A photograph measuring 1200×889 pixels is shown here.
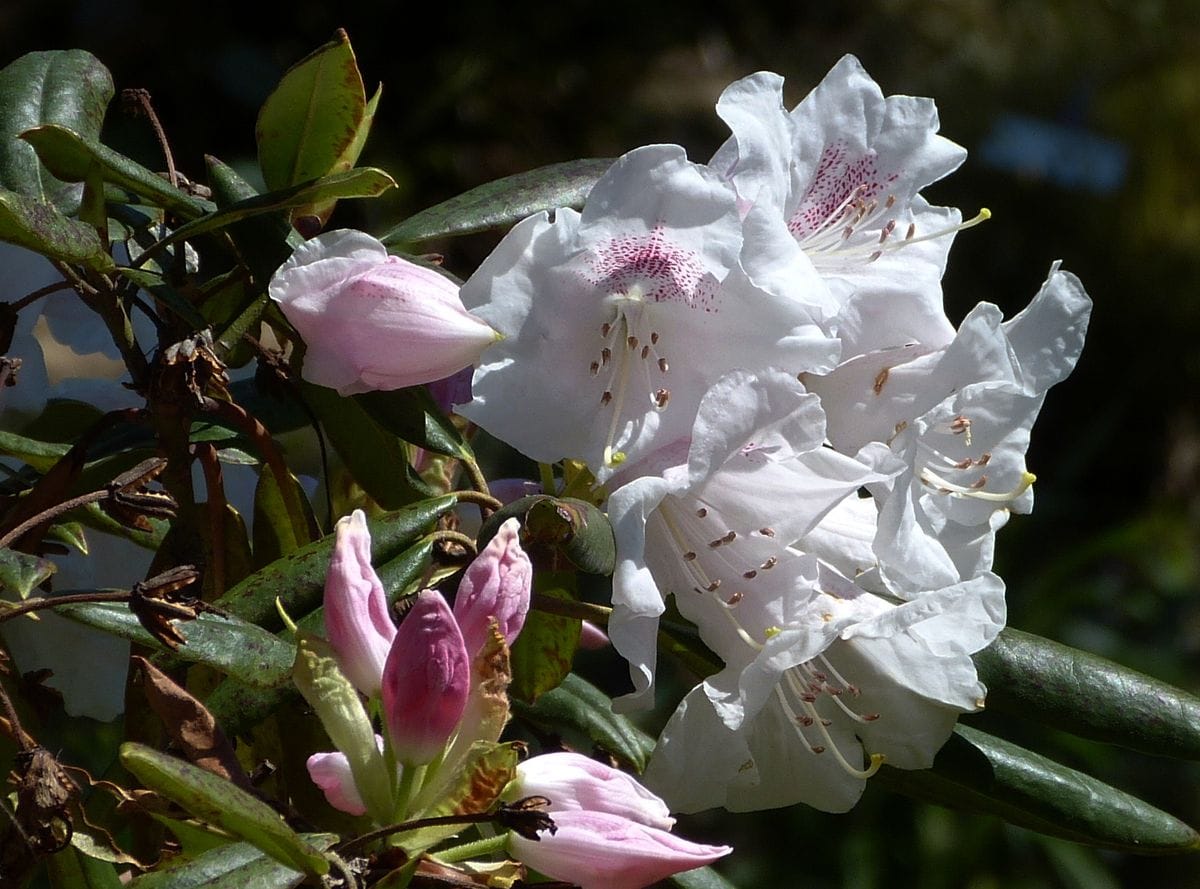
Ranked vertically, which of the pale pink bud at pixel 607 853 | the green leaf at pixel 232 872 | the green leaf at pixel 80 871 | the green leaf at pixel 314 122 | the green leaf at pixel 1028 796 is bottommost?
the green leaf at pixel 1028 796

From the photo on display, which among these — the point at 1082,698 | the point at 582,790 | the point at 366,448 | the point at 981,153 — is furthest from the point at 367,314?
the point at 981,153

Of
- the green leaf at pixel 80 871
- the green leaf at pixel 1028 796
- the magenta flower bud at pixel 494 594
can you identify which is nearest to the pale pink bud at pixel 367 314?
the magenta flower bud at pixel 494 594

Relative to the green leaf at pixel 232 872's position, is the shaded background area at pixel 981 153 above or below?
below

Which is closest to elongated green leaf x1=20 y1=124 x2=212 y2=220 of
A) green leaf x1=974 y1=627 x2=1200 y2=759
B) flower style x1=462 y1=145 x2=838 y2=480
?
flower style x1=462 y1=145 x2=838 y2=480

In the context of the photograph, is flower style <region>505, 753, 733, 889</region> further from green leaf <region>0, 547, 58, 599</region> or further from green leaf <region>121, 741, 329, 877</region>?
green leaf <region>0, 547, 58, 599</region>

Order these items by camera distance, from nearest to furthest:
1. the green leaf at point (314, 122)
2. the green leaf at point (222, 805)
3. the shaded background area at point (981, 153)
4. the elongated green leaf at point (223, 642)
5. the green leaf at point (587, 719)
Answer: the green leaf at point (222, 805) → the elongated green leaf at point (223, 642) → the green leaf at point (314, 122) → the green leaf at point (587, 719) → the shaded background area at point (981, 153)

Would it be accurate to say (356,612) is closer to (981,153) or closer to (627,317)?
(627,317)

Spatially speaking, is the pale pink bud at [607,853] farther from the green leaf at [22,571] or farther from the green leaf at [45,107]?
the green leaf at [45,107]
